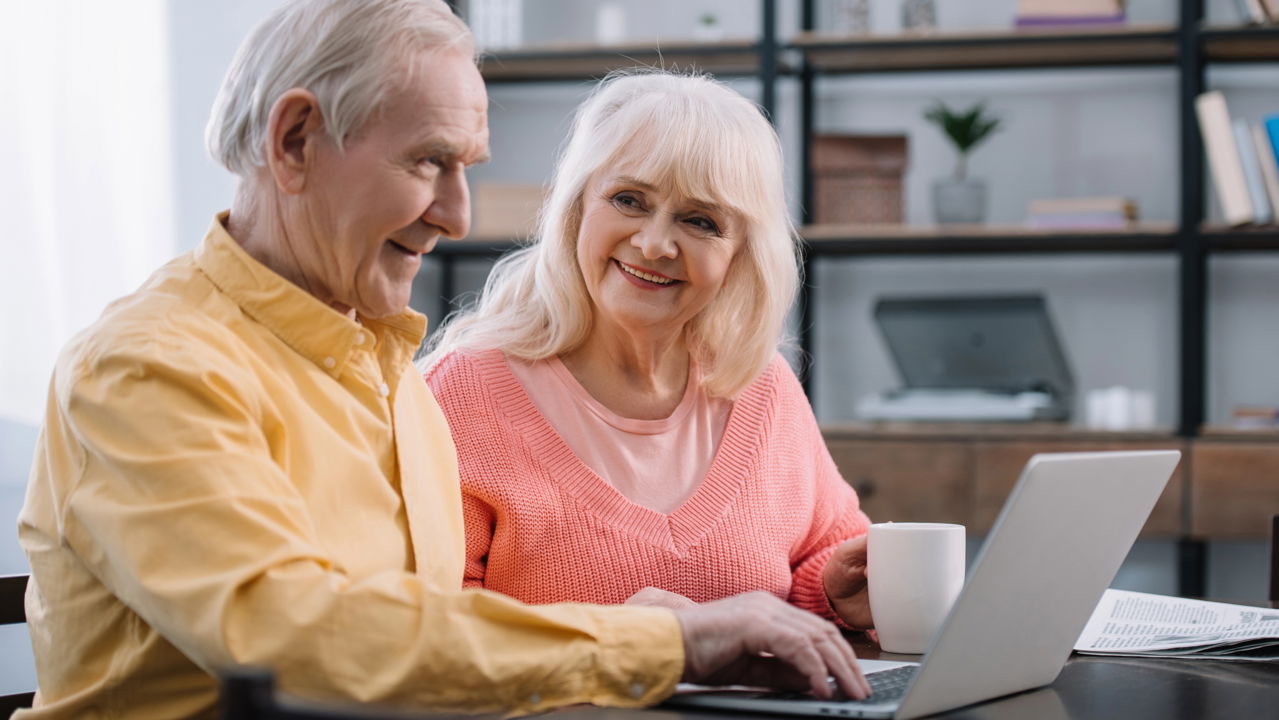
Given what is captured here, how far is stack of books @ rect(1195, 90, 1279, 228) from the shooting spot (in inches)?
117

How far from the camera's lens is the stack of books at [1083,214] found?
3105mm

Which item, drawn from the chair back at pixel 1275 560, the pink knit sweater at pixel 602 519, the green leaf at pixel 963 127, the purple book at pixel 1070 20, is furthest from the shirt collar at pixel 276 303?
the purple book at pixel 1070 20

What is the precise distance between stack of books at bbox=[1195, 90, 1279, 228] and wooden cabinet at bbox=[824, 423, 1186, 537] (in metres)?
0.55

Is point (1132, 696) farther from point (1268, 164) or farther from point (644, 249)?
point (1268, 164)

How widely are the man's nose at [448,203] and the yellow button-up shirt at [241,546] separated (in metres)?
0.10

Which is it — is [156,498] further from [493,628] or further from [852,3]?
[852,3]

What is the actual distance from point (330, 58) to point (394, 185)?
3.9 inches

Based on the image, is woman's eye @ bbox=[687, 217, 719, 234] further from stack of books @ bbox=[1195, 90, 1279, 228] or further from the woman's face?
stack of books @ bbox=[1195, 90, 1279, 228]

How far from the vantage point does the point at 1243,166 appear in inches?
118

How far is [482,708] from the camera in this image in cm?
82

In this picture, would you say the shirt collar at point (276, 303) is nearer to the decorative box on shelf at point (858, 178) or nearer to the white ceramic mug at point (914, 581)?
the white ceramic mug at point (914, 581)

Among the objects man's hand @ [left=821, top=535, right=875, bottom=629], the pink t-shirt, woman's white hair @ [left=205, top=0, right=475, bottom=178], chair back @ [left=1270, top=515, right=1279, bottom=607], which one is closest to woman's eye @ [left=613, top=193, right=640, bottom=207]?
the pink t-shirt

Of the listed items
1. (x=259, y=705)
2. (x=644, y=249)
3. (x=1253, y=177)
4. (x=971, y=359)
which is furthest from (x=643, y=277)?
(x=1253, y=177)

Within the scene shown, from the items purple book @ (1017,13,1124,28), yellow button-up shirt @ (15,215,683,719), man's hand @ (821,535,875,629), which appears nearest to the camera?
yellow button-up shirt @ (15,215,683,719)
